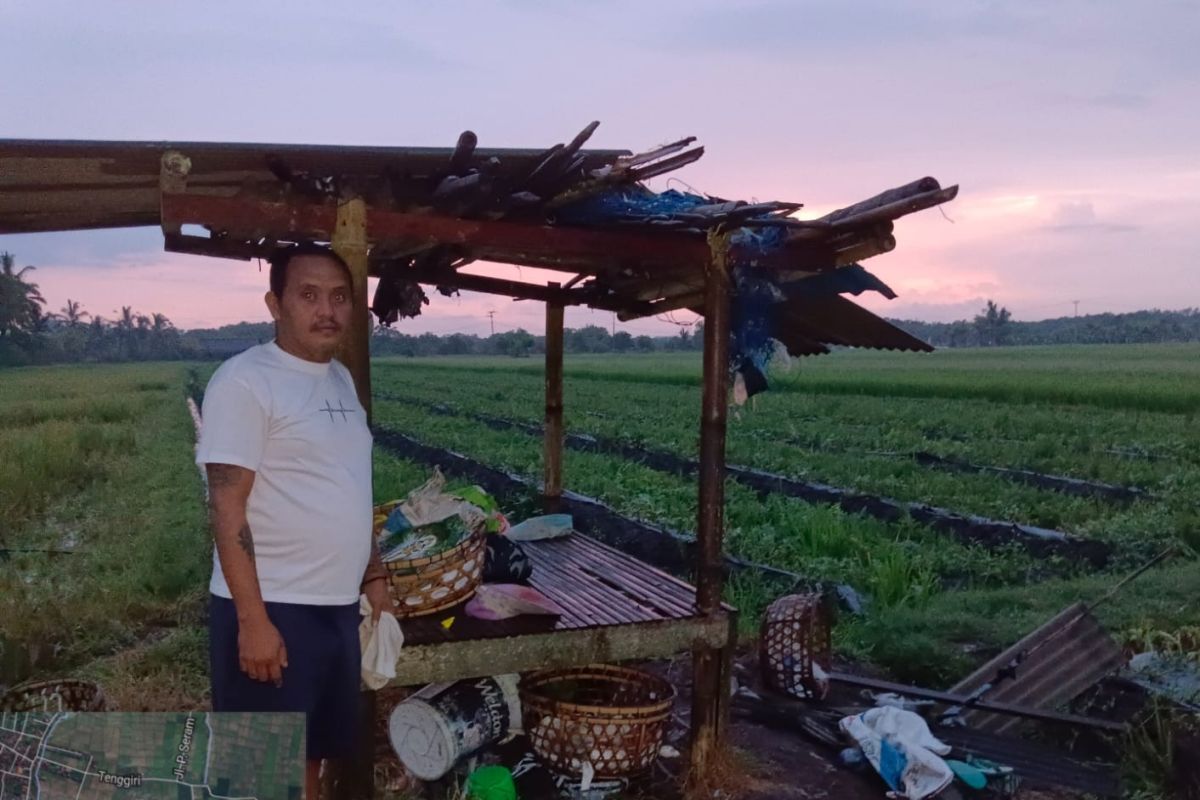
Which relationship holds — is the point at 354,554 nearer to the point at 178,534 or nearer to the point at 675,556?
the point at 675,556

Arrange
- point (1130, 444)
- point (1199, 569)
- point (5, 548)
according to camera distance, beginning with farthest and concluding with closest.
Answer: point (1130, 444)
point (5, 548)
point (1199, 569)

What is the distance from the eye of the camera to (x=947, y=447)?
16.1 meters

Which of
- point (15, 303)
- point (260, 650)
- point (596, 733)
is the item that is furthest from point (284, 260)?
point (15, 303)

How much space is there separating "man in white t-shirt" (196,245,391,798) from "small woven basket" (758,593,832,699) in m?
2.76

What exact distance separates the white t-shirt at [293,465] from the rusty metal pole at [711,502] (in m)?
1.75

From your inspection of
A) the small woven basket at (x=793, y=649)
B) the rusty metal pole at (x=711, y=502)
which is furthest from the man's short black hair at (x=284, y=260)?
the small woven basket at (x=793, y=649)

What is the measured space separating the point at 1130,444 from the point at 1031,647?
12527mm

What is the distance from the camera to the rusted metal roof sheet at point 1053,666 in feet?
16.7

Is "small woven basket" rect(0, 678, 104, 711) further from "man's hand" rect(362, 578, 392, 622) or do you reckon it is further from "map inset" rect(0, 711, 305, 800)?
"map inset" rect(0, 711, 305, 800)

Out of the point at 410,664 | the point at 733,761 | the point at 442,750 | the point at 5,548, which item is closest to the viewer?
the point at 410,664

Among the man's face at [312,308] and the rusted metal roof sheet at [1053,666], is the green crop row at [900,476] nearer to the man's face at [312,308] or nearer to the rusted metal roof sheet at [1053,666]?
the rusted metal roof sheet at [1053,666]

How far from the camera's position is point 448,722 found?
162 inches

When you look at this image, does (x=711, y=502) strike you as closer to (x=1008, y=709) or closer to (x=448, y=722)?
(x=448, y=722)

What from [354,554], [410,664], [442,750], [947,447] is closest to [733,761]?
[442,750]
